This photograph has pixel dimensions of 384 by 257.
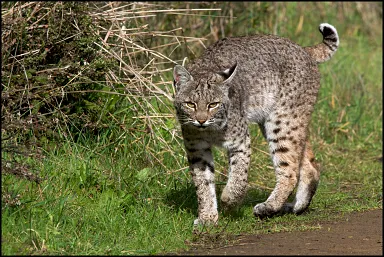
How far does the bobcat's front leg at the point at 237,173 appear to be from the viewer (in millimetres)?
6902

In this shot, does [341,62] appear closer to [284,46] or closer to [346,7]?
[346,7]

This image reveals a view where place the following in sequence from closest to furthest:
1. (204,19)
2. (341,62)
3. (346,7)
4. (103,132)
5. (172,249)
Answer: (172,249) → (103,132) → (204,19) → (341,62) → (346,7)

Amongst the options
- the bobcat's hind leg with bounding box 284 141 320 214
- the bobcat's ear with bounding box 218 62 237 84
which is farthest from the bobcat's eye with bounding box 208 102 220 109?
the bobcat's hind leg with bounding box 284 141 320 214

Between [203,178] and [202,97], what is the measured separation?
2.48ft

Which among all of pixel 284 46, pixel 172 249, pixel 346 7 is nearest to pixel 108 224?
pixel 172 249

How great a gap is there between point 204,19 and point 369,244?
5.65m

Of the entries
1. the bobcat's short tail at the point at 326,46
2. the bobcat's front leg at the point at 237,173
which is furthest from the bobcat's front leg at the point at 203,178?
the bobcat's short tail at the point at 326,46

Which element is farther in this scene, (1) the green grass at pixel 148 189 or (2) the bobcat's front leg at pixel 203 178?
(2) the bobcat's front leg at pixel 203 178

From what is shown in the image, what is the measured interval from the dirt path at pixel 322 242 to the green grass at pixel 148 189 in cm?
19

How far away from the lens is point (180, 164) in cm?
789

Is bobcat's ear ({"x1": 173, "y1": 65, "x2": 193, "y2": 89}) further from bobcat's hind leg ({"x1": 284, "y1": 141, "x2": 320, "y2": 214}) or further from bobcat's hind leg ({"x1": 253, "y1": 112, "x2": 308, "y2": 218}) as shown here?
bobcat's hind leg ({"x1": 284, "y1": 141, "x2": 320, "y2": 214})

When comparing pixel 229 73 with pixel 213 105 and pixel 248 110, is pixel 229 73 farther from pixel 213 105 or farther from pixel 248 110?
pixel 248 110

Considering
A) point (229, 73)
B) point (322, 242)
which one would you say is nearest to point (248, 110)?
point (229, 73)

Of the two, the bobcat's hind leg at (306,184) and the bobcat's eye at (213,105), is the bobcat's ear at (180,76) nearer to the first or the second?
the bobcat's eye at (213,105)
